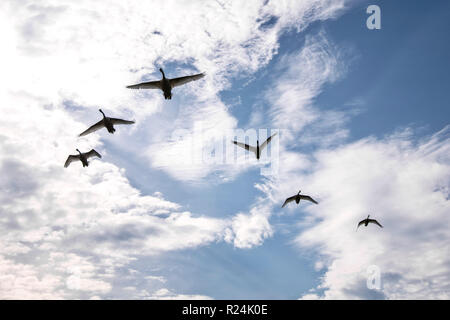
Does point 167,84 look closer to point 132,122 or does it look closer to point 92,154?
point 132,122

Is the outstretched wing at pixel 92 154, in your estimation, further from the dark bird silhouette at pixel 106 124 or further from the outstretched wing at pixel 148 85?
the outstretched wing at pixel 148 85

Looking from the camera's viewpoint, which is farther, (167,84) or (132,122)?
(132,122)

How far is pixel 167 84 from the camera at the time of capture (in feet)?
149

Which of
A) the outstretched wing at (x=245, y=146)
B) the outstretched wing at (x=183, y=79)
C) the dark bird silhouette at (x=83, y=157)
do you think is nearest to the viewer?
the outstretched wing at (x=183, y=79)

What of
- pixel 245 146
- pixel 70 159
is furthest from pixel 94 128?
pixel 245 146

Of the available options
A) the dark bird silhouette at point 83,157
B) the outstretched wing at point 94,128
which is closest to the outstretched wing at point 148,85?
the outstretched wing at point 94,128

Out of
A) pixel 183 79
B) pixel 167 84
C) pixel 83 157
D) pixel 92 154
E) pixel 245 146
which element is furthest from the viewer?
pixel 92 154

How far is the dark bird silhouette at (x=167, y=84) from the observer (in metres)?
45.4

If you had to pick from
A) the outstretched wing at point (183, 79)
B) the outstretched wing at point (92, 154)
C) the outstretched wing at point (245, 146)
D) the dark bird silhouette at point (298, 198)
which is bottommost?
the dark bird silhouette at point (298, 198)

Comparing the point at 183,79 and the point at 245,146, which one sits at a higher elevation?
the point at 183,79

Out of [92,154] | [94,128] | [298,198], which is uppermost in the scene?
[94,128]
